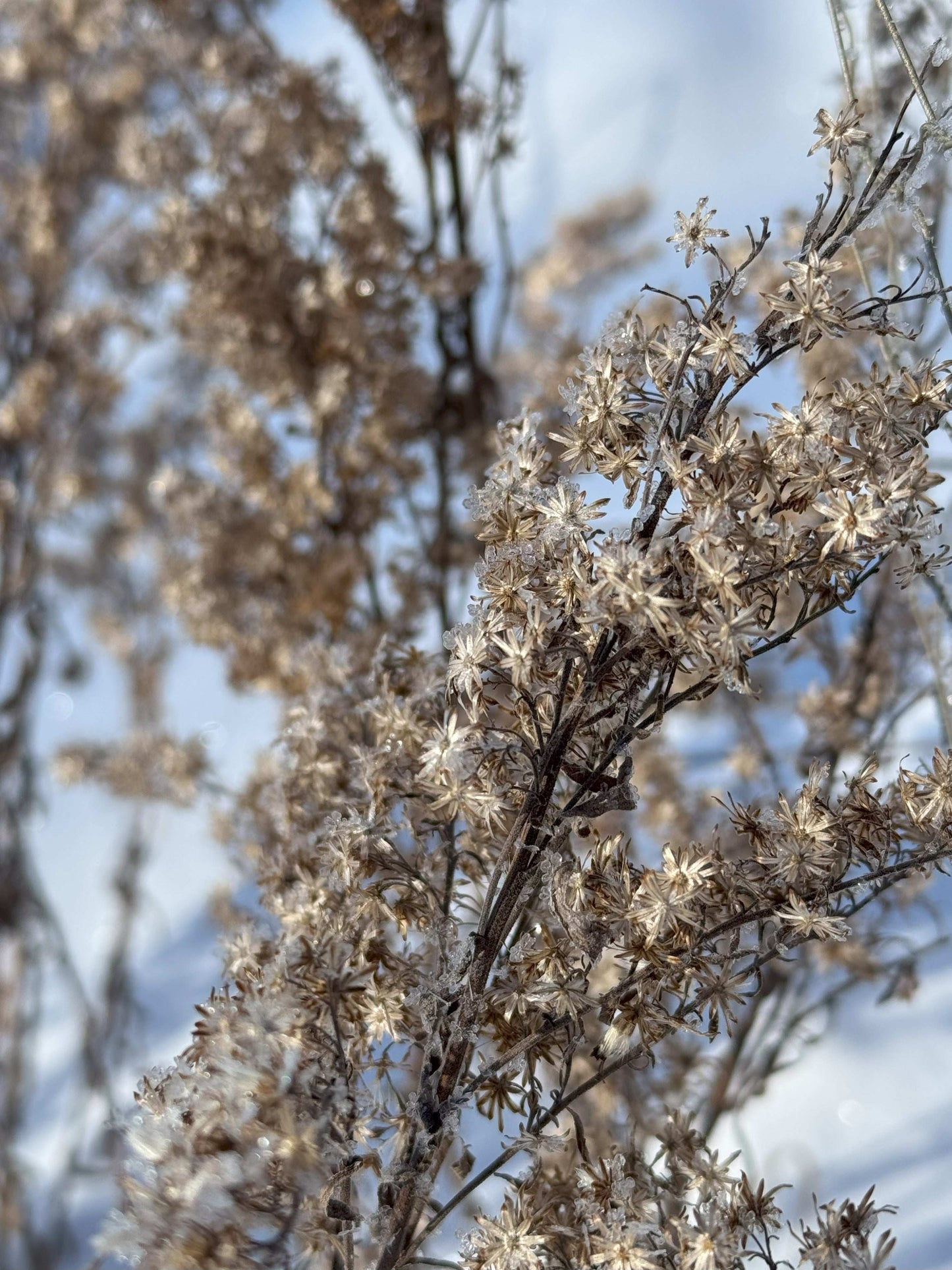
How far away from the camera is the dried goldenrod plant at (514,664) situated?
0.26 metres

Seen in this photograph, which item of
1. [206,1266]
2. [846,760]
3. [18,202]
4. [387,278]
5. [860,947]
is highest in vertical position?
[18,202]

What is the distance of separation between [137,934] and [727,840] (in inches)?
37.5

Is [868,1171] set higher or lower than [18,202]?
lower

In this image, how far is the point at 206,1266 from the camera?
0.24 m

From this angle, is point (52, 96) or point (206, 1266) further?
point (52, 96)

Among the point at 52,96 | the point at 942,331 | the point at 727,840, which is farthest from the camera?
the point at 52,96

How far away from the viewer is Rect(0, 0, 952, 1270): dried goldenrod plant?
0.26 m

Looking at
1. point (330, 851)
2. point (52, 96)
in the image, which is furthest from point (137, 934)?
point (330, 851)

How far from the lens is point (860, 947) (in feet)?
1.81

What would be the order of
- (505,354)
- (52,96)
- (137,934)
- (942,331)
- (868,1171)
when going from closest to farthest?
(942,331) → (868,1171) → (505,354) → (52,96) → (137,934)

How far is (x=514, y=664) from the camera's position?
26 centimetres

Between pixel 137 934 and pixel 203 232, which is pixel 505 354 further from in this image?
pixel 137 934

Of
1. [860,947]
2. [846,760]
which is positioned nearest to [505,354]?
[846,760]

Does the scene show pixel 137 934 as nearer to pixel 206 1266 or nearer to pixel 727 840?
pixel 727 840
